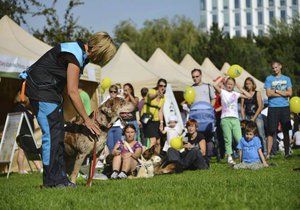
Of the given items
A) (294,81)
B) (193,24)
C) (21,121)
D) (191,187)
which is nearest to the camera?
(191,187)

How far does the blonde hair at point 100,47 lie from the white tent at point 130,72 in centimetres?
1418

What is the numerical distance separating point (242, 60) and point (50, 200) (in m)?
49.0

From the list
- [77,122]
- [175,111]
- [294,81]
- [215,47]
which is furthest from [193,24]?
[77,122]

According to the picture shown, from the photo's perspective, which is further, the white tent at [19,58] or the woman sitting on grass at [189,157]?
the white tent at [19,58]

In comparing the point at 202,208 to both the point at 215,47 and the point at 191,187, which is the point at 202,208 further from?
the point at 215,47

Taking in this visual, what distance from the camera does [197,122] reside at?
13695 mm

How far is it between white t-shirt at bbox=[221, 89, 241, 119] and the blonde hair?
647cm

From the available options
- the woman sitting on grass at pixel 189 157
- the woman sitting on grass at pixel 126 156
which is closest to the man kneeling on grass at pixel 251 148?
the woman sitting on grass at pixel 189 157

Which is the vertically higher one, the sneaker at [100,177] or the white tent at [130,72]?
the white tent at [130,72]

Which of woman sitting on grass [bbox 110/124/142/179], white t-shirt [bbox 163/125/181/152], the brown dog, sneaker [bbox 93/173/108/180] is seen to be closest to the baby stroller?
white t-shirt [bbox 163/125/181/152]

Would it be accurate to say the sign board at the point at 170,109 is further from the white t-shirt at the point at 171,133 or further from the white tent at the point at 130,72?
the white tent at the point at 130,72

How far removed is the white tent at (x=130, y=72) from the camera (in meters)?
22.0

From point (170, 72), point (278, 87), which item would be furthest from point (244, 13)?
point (278, 87)

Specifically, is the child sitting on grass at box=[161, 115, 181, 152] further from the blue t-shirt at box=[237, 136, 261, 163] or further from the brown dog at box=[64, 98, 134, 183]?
the brown dog at box=[64, 98, 134, 183]
